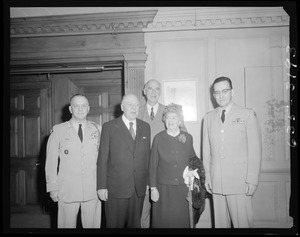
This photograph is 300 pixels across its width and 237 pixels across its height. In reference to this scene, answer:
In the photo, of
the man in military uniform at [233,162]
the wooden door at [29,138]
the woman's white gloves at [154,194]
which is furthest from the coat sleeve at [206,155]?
the wooden door at [29,138]

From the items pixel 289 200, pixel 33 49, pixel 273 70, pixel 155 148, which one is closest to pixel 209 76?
pixel 273 70

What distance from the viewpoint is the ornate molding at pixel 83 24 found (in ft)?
10.1

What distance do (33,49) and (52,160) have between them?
144 cm

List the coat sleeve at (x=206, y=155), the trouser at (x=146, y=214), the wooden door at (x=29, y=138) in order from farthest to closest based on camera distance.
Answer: the wooden door at (x=29, y=138) < the trouser at (x=146, y=214) < the coat sleeve at (x=206, y=155)

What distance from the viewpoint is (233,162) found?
8.02 feet

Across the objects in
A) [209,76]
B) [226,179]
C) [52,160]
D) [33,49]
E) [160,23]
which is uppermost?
[160,23]

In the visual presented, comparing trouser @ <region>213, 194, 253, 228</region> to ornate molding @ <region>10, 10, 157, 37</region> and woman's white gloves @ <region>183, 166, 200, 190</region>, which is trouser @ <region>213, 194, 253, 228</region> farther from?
ornate molding @ <region>10, 10, 157, 37</region>

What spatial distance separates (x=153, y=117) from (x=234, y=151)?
2.53 feet

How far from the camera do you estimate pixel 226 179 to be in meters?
2.44

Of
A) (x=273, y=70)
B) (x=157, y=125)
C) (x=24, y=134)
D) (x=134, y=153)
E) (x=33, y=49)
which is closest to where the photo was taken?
(x=134, y=153)

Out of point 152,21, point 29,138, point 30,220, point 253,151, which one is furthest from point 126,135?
point 30,220

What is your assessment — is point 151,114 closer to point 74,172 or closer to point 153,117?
point 153,117

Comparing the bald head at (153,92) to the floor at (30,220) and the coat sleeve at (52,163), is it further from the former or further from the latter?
the floor at (30,220)
